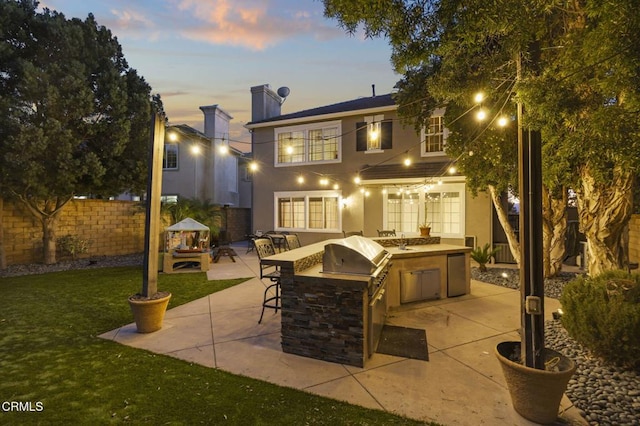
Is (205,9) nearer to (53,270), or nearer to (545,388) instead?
(53,270)

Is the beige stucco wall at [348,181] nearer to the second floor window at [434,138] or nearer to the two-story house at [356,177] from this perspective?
the two-story house at [356,177]

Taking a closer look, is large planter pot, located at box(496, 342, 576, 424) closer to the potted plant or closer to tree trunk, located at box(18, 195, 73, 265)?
the potted plant

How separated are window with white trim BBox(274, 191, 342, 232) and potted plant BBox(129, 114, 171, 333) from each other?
9035 mm

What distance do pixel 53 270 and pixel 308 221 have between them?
363 inches

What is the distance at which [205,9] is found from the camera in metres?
8.67

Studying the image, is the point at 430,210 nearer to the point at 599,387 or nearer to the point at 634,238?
A: the point at 634,238

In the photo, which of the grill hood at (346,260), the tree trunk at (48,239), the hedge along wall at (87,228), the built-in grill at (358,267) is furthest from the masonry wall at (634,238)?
the tree trunk at (48,239)

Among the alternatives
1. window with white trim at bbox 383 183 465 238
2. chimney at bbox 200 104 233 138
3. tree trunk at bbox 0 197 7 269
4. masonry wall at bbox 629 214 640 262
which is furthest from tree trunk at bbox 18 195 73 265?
masonry wall at bbox 629 214 640 262

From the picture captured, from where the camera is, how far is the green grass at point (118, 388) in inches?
111

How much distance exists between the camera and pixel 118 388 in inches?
129

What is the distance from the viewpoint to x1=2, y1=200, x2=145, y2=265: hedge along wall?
391 inches

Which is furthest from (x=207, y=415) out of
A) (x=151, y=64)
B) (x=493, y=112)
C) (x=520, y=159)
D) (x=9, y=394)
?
(x=151, y=64)

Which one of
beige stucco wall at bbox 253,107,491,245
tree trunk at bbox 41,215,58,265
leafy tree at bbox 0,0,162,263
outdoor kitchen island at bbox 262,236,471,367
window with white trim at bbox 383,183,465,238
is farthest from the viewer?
window with white trim at bbox 383,183,465,238

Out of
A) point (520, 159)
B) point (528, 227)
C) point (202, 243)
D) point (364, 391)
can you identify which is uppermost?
point (520, 159)
